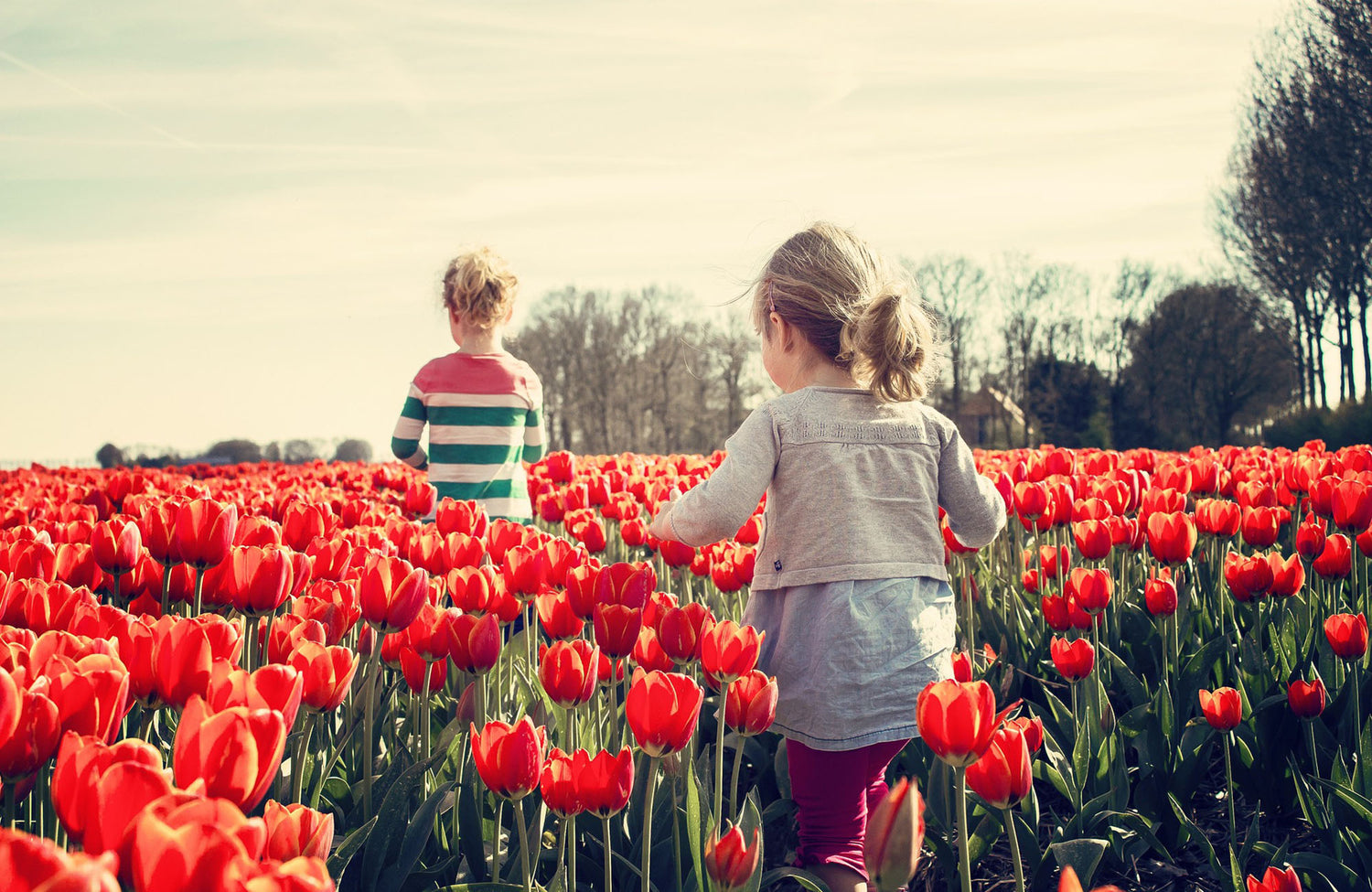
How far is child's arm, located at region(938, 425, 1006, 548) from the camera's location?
2926 mm

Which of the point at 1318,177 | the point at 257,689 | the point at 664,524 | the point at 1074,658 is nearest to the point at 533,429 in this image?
the point at 664,524

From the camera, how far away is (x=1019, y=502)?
4.04 meters

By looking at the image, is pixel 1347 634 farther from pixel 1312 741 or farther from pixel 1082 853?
pixel 1082 853

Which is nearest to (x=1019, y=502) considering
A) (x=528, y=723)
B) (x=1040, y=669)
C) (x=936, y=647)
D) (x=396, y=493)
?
(x=1040, y=669)

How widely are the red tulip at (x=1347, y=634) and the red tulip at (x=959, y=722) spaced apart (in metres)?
1.83

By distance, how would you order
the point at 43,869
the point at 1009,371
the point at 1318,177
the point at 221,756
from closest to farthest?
1. the point at 43,869
2. the point at 221,756
3. the point at 1318,177
4. the point at 1009,371

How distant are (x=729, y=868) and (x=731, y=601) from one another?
278 cm

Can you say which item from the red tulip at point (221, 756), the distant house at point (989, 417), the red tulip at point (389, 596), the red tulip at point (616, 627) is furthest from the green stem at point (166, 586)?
the distant house at point (989, 417)

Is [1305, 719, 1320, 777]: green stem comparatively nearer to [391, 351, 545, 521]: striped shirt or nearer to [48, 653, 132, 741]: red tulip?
[48, 653, 132, 741]: red tulip

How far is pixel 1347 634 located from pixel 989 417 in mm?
51720

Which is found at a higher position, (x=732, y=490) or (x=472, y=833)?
(x=732, y=490)

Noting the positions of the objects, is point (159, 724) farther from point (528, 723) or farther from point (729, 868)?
point (729, 868)

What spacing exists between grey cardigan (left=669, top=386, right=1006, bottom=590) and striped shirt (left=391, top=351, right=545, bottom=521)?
7.67ft

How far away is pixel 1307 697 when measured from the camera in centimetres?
282
